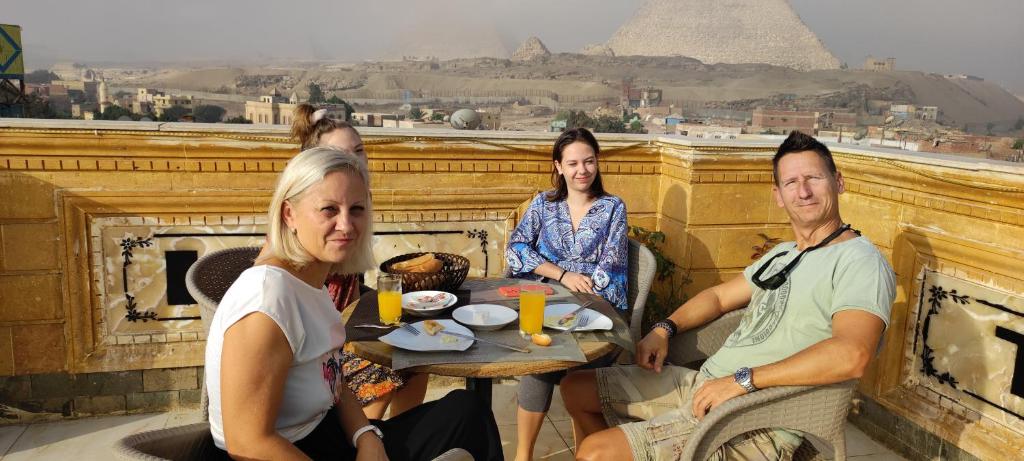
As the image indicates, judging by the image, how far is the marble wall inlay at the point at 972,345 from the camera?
87.6 inches

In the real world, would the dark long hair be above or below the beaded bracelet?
above

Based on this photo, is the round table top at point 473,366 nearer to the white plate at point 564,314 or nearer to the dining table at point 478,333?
the dining table at point 478,333

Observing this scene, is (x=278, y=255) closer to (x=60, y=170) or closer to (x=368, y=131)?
(x=368, y=131)

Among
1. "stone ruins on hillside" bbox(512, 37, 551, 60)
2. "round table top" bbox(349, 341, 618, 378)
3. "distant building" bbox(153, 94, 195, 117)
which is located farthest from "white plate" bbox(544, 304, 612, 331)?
→ "stone ruins on hillside" bbox(512, 37, 551, 60)

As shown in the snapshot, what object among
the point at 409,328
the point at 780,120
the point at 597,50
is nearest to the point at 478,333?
the point at 409,328

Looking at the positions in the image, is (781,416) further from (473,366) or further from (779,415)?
(473,366)

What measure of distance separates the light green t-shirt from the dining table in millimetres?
316

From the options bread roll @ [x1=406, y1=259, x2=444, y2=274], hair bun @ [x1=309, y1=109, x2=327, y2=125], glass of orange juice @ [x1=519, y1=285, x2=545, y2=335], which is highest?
hair bun @ [x1=309, y1=109, x2=327, y2=125]

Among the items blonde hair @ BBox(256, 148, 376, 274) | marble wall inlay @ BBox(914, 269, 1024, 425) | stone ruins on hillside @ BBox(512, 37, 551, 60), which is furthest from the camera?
stone ruins on hillside @ BBox(512, 37, 551, 60)

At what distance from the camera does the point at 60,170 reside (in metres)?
2.57

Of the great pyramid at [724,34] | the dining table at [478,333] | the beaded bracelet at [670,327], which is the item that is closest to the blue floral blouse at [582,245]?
the dining table at [478,333]

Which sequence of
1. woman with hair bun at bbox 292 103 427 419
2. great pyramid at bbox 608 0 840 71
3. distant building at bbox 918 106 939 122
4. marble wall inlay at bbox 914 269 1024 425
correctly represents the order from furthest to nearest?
great pyramid at bbox 608 0 840 71 → distant building at bbox 918 106 939 122 → marble wall inlay at bbox 914 269 1024 425 → woman with hair bun at bbox 292 103 427 419

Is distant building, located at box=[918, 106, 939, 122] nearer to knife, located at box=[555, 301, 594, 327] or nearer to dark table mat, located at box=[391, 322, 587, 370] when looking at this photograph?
knife, located at box=[555, 301, 594, 327]

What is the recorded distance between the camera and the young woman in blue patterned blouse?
245cm
